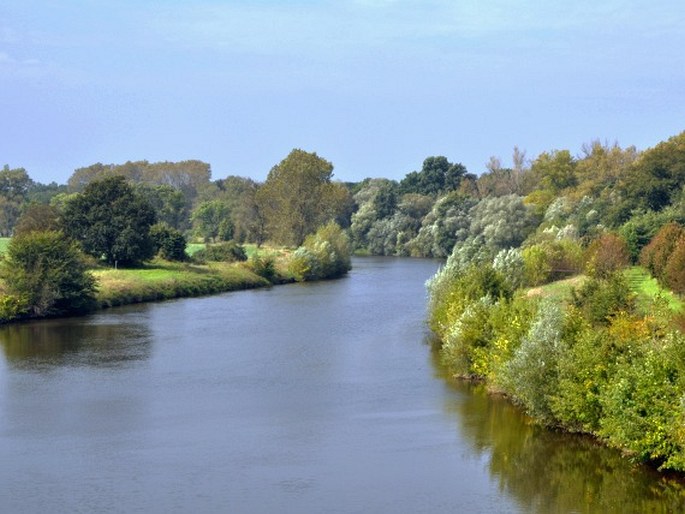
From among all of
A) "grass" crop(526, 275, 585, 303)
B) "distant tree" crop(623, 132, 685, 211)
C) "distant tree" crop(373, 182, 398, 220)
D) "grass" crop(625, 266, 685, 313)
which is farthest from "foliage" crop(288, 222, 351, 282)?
"grass" crop(625, 266, 685, 313)

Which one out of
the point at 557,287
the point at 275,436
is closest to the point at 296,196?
the point at 557,287

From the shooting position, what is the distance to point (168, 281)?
2443 inches

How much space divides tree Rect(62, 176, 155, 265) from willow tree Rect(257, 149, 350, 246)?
27.9 metres

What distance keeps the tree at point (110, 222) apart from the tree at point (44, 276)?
1075cm

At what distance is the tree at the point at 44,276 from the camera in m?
50.4

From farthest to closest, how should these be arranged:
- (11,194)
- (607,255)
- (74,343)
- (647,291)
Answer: (11,194)
(607,255)
(647,291)
(74,343)

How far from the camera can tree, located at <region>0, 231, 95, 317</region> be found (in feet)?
165

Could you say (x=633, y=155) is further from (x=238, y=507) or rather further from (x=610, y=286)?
(x=238, y=507)

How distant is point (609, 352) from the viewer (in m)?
25.6

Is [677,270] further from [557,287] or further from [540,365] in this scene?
[540,365]

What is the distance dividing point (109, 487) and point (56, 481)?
4.18 ft

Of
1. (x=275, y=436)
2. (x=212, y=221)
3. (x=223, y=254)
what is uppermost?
(x=212, y=221)

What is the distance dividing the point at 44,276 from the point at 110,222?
13756mm

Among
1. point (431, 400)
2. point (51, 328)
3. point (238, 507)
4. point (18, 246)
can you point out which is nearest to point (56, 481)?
point (238, 507)
